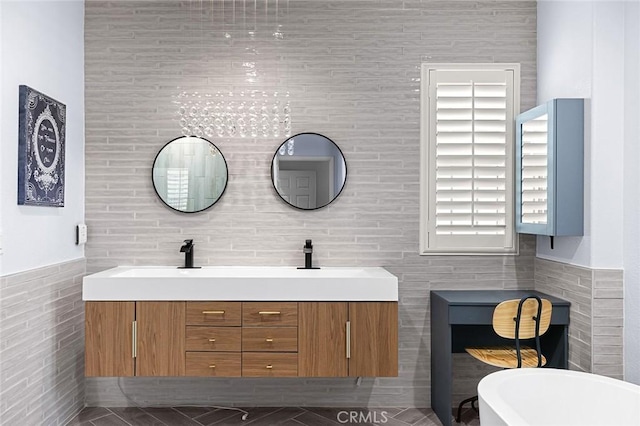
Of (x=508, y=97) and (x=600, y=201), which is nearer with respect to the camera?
(x=600, y=201)

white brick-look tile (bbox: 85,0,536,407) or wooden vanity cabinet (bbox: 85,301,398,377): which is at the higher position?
white brick-look tile (bbox: 85,0,536,407)

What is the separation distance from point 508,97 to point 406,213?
1.06 meters

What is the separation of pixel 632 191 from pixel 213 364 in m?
2.50

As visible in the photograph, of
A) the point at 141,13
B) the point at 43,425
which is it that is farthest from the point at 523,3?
the point at 43,425

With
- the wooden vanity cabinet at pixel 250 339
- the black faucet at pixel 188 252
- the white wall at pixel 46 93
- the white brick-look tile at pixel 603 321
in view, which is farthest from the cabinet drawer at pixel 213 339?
the white brick-look tile at pixel 603 321

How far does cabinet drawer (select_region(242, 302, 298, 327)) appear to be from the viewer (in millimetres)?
2777

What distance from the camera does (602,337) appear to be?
8.70 feet

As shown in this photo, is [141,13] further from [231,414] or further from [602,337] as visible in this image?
[602,337]

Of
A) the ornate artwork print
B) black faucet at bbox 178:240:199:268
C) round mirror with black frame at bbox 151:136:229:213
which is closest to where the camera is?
the ornate artwork print

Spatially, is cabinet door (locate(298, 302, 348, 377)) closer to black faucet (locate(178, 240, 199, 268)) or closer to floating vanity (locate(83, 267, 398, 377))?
floating vanity (locate(83, 267, 398, 377))

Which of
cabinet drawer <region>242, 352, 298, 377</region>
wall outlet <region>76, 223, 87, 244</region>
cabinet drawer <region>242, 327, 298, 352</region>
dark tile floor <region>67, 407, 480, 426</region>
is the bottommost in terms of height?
dark tile floor <region>67, 407, 480, 426</region>

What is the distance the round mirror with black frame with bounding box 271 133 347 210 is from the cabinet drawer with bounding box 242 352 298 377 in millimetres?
1031

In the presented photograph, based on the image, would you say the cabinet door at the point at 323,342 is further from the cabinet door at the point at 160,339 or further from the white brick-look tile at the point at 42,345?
the white brick-look tile at the point at 42,345

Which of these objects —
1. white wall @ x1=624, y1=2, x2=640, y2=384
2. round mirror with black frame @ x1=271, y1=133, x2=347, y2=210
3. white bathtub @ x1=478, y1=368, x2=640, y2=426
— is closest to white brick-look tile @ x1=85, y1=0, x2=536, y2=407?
round mirror with black frame @ x1=271, y1=133, x2=347, y2=210
